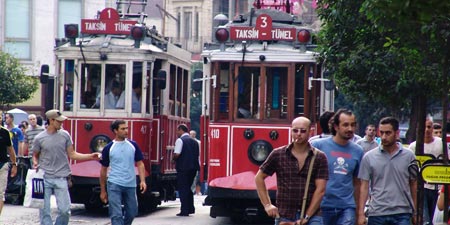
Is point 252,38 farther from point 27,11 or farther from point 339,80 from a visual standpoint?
point 27,11

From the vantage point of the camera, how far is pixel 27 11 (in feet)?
165

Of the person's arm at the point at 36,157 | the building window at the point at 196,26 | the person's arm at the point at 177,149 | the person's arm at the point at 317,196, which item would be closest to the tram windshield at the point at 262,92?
the person's arm at the point at 177,149

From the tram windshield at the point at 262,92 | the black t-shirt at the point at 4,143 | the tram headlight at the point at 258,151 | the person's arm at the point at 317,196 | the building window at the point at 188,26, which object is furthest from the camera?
the building window at the point at 188,26

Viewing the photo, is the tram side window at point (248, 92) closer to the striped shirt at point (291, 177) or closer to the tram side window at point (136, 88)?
the tram side window at point (136, 88)

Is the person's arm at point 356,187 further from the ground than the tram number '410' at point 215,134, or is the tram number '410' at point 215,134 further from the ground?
the tram number '410' at point 215,134

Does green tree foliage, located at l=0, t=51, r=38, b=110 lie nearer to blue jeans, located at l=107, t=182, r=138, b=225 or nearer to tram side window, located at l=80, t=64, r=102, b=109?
tram side window, located at l=80, t=64, r=102, b=109

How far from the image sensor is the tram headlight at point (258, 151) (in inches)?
707

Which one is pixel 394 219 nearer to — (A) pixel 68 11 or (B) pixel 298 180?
(B) pixel 298 180

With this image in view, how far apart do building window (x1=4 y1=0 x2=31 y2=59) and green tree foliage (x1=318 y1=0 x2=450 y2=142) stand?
2845cm

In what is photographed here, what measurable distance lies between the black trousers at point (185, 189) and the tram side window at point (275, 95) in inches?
121

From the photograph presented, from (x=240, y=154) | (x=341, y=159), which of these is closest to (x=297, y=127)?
(x=341, y=159)

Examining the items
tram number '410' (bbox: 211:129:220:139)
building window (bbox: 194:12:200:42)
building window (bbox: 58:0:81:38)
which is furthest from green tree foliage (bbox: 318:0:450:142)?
building window (bbox: 194:12:200:42)

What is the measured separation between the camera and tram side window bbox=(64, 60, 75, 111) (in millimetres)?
20062

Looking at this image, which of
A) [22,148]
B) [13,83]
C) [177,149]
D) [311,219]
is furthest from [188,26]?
[311,219]
